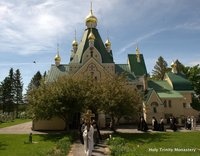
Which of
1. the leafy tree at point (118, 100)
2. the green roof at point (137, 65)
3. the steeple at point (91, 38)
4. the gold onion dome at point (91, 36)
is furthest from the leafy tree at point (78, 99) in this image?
the green roof at point (137, 65)

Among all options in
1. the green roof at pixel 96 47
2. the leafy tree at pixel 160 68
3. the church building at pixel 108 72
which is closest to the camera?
the church building at pixel 108 72

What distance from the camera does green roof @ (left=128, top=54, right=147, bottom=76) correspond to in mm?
50531

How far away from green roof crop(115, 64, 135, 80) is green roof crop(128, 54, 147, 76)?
102 centimetres

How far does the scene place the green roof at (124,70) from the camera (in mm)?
47909

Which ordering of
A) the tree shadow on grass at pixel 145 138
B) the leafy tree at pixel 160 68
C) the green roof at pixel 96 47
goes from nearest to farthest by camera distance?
the tree shadow on grass at pixel 145 138
the green roof at pixel 96 47
the leafy tree at pixel 160 68

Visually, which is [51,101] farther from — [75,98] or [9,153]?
[9,153]

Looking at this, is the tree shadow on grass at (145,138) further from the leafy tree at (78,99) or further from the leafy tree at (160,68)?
the leafy tree at (160,68)

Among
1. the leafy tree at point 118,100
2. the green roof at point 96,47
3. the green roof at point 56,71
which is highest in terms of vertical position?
the green roof at point 96,47

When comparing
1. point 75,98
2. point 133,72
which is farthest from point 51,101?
point 133,72

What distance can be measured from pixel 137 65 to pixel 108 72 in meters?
9.24

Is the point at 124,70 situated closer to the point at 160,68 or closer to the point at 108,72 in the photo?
the point at 108,72

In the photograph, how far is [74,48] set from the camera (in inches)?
2071

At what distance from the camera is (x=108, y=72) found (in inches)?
1735

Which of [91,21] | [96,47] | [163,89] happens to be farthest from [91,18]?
[163,89]
